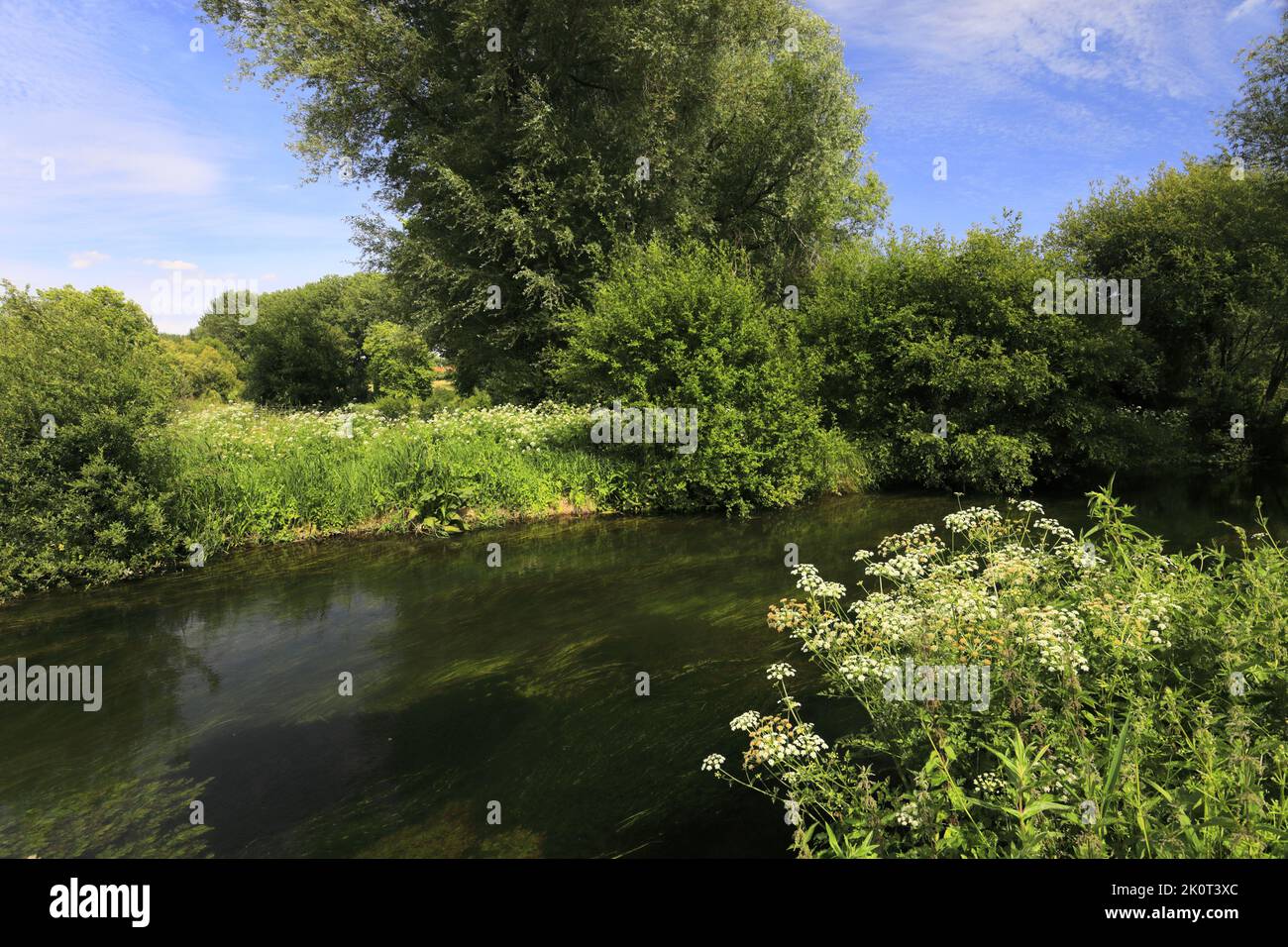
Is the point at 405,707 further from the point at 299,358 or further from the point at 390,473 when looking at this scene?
the point at 299,358

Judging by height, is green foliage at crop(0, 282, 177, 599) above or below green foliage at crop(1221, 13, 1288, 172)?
below

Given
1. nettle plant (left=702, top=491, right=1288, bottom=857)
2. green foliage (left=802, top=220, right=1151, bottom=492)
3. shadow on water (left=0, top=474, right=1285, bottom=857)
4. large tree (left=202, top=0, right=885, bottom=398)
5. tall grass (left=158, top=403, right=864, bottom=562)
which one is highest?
large tree (left=202, top=0, right=885, bottom=398)

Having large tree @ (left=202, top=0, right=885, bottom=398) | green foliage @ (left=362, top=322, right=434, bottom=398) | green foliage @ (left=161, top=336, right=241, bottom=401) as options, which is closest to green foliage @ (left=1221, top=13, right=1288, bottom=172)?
large tree @ (left=202, top=0, right=885, bottom=398)

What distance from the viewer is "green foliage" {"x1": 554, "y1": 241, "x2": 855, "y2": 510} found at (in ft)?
47.9

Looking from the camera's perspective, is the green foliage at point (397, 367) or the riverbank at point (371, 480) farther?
the green foliage at point (397, 367)

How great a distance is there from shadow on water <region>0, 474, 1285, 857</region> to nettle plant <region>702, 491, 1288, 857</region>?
124cm

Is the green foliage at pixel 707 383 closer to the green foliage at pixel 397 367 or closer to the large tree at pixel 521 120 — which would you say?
the large tree at pixel 521 120

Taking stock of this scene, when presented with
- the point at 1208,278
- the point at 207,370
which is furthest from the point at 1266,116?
the point at 207,370

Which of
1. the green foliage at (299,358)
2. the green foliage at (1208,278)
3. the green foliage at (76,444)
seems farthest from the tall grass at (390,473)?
the green foliage at (299,358)

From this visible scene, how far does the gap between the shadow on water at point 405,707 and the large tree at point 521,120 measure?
11655mm

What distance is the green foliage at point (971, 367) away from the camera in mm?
16453

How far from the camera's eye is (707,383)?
14703 mm

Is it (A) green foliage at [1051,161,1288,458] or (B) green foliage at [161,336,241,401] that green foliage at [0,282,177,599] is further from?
(B) green foliage at [161,336,241,401]
